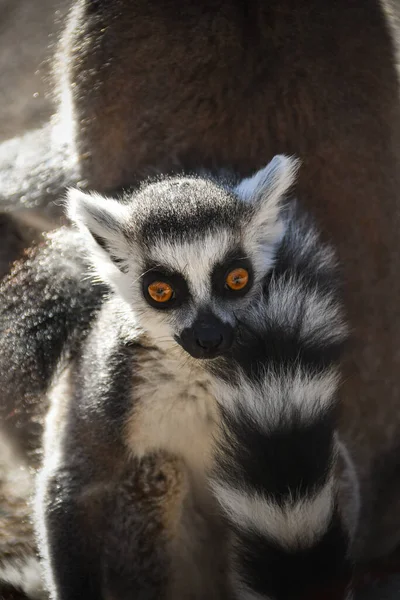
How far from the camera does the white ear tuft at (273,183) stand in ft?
7.31

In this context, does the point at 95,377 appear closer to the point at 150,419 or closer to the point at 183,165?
the point at 150,419

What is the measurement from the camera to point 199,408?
7.11ft

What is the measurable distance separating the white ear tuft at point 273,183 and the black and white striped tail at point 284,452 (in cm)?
40

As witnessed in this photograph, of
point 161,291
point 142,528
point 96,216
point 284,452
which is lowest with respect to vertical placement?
point 142,528

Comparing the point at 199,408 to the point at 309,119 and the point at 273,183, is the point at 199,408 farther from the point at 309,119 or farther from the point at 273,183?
the point at 309,119

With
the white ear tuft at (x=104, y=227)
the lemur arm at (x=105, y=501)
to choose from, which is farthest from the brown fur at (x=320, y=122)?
the lemur arm at (x=105, y=501)

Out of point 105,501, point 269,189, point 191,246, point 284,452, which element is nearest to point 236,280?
point 191,246

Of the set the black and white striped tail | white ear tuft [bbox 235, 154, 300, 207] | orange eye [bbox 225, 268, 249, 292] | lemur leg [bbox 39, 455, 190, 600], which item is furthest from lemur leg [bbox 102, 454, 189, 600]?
white ear tuft [bbox 235, 154, 300, 207]

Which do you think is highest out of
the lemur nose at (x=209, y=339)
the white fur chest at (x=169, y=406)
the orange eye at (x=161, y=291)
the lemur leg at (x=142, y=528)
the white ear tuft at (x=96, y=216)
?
the white ear tuft at (x=96, y=216)

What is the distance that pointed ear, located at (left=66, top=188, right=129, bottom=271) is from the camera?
7.33ft

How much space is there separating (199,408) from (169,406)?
0.25 feet

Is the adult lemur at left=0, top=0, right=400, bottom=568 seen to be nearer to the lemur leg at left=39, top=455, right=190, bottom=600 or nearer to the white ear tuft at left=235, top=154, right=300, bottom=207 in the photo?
the white ear tuft at left=235, top=154, right=300, bottom=207

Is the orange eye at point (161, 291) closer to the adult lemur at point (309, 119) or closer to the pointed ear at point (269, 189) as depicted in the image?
the pointed ear at point (269, 189)

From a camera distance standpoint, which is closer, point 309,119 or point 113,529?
point 113,529
